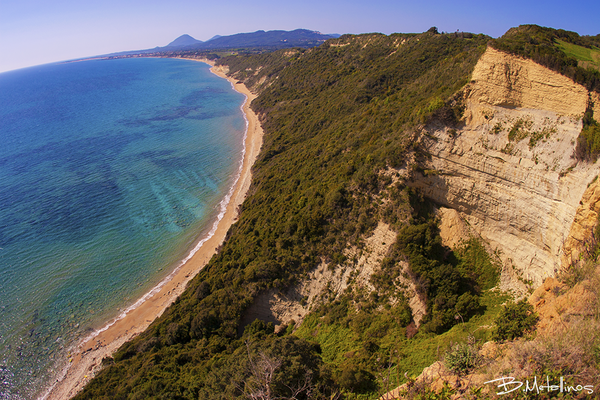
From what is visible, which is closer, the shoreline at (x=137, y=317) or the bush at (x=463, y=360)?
the bush at (x=463, y=360)

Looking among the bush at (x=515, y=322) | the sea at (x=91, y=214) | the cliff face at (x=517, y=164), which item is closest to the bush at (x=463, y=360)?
the bush at (x=515, y=322)

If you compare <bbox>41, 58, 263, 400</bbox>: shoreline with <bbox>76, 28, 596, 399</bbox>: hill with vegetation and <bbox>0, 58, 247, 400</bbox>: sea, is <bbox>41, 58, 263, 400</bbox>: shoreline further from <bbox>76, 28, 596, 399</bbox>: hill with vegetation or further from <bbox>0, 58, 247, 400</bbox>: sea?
<bbox>76, 28, 596, 399</bbox>: hill with vegetation

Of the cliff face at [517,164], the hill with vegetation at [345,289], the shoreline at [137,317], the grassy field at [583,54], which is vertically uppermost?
the grassy field at [583,54]

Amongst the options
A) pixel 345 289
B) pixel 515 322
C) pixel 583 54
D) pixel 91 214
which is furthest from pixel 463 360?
pixel 91 214

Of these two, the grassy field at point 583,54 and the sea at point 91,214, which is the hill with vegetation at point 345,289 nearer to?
the grassy field at point 583,54

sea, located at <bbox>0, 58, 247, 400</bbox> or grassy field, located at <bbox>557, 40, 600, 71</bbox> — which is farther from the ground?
grassy field, located at <bbox>557, 40, 600, 71</bbox>

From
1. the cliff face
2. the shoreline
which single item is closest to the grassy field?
the cliff face

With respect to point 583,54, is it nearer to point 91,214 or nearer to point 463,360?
point 463,360
